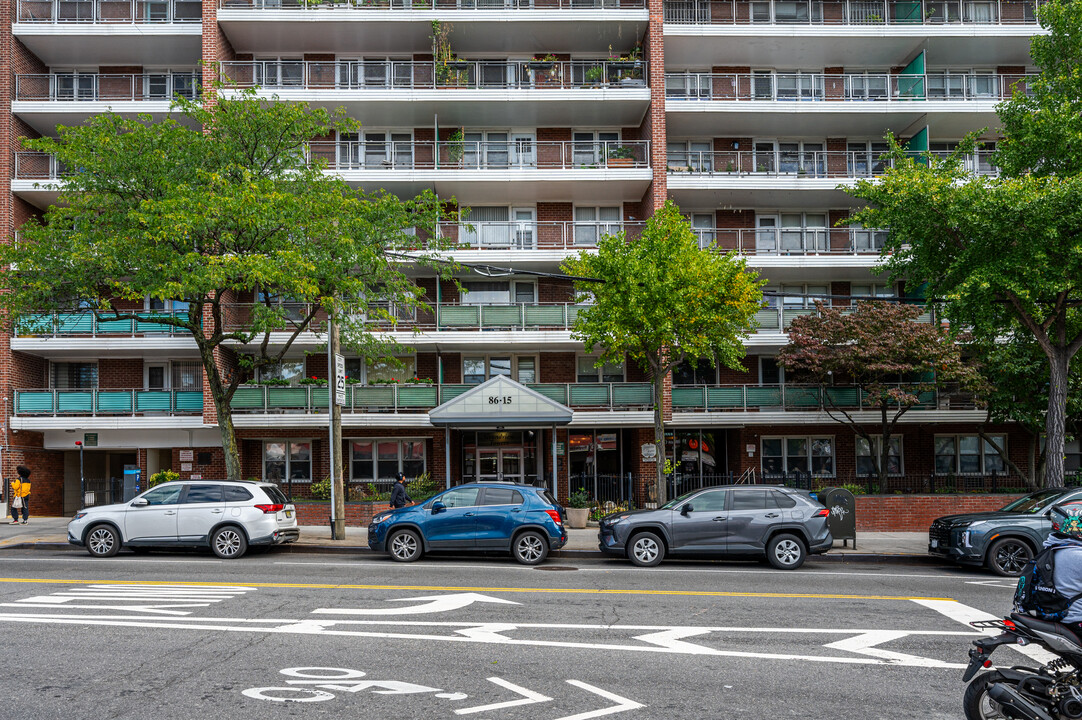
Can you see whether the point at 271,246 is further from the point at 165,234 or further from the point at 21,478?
the point at 21,478

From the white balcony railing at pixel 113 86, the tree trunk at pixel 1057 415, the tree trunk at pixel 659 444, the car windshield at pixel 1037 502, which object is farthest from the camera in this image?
the white balcony railing at pixel 113 86

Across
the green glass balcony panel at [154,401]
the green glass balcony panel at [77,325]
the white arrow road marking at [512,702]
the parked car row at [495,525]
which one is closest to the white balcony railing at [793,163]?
the parked car row at [495,525]

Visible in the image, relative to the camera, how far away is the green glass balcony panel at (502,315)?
24938mm

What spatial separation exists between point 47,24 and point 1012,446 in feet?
117

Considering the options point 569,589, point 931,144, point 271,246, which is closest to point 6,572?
point 271,246

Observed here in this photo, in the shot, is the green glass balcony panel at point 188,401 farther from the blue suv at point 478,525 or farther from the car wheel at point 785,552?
the car wheel at point 785,552

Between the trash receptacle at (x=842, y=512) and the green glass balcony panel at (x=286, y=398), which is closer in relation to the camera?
the trash receptacle at (x=842, y=512)

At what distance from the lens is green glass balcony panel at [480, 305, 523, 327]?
2494 centimetres

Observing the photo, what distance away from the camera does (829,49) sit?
26844mm

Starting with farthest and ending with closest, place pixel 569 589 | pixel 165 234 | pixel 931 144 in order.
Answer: pixel 931 144 < pixel 165 234 < pixel 569 589

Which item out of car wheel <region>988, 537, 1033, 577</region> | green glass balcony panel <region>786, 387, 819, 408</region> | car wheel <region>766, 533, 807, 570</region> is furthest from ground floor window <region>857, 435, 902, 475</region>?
car wheel <region>766, 533, 807, 570</region>

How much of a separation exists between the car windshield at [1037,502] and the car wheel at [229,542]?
14.8 meters

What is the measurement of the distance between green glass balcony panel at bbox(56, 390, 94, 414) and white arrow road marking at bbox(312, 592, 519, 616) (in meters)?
18.9

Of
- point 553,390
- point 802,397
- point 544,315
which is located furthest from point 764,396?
point 544,315
